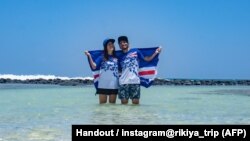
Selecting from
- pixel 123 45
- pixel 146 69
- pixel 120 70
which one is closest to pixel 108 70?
pixel 120 70

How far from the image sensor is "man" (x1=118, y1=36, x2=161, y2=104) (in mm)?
11992

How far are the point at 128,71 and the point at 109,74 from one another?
1.69 ft

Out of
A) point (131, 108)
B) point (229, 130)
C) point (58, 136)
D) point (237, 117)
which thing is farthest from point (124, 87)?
point (229, 130)

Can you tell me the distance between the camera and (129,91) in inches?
478

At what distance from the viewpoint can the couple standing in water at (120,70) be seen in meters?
12.0

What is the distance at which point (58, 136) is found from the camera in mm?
7211

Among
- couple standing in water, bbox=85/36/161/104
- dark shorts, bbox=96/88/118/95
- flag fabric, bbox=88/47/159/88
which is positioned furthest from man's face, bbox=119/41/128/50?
dark shorts, bbox=96/88/118/95

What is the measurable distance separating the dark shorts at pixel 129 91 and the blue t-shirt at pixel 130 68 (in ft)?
0.34

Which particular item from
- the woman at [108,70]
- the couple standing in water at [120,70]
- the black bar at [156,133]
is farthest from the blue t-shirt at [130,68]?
the black bar at [156,133]

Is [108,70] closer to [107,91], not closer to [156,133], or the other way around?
[107,91]

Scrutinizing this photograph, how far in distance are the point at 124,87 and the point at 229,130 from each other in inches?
227

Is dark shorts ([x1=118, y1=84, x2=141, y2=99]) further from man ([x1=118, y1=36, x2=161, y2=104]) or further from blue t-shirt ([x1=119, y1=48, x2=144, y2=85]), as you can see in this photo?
blue t-shirt ([x1=119, y1=48, x2=144, y2=85])

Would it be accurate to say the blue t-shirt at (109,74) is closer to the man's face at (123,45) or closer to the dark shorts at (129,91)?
the dark shorts at (129,91)

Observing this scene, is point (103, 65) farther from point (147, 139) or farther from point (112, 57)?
point (147, 139)
